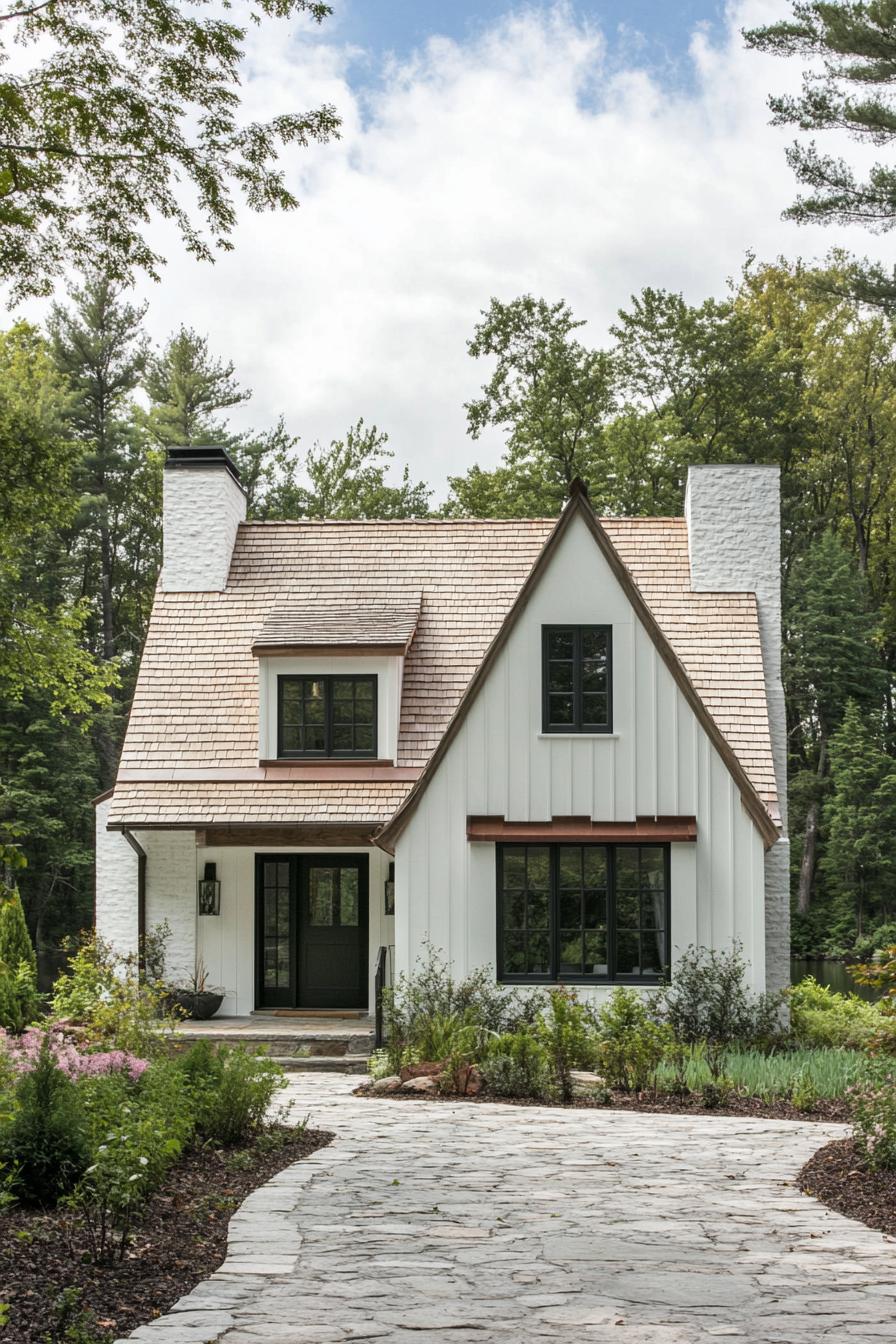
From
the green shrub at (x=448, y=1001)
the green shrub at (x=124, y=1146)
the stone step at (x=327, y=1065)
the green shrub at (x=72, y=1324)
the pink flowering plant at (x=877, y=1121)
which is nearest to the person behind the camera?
the green shrub at (x=72, y=1324)

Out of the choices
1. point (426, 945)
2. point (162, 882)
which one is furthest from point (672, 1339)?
point (162, 882)

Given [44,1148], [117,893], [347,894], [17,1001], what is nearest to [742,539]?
[347,894]

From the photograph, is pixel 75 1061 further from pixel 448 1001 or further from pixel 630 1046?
pixel 448 1001

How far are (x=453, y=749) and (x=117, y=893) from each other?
17.1 feet

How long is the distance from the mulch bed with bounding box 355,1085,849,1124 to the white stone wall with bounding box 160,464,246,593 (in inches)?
379

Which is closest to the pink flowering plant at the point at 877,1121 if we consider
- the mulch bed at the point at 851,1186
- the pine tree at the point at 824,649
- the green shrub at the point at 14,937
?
the mulch bed at the point at 851,1186

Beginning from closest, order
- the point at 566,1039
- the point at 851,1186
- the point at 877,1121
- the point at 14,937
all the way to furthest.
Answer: the point at 851,1186
the point at 877,1121
the point at 566,1039
the point at 14,937

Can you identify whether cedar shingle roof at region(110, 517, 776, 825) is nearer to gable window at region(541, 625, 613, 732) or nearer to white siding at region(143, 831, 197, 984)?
white siding at region(143, 831, 197, 984)

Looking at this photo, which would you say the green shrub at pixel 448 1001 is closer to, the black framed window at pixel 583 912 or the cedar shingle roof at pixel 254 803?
the black framed window at pixel 583 912

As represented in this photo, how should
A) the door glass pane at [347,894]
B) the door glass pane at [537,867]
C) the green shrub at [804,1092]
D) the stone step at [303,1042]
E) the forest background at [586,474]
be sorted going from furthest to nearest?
the forest background at [586,474] < the door glass pane at [347,894] < the door glass pane at [537,867] < the stone step at [303,1042] < the green shrub at [804,1092]

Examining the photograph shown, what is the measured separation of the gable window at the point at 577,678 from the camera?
53.8 feet

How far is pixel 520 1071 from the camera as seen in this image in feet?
42.0

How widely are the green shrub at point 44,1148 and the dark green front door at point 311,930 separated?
10.7 metres

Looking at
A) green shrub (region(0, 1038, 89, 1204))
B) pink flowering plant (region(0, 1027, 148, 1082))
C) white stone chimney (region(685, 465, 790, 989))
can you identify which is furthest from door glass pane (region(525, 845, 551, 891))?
green shrub (region(0, 1038, 89, 1204))
